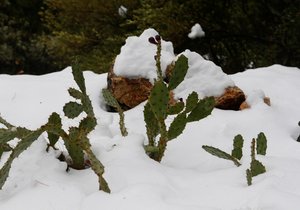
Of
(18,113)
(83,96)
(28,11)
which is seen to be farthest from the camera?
(28,11)

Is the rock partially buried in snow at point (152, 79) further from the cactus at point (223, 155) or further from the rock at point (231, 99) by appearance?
the cactus at point (223, 155)

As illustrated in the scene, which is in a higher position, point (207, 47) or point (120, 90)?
point (120, 90)

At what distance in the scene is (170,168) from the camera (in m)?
2.48

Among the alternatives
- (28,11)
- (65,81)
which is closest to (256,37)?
(65,81)

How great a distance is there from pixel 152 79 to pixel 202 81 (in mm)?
415

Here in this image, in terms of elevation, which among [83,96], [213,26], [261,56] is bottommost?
[261,56]

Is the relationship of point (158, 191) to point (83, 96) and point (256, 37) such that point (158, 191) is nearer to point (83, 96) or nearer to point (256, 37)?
point (83, 96)

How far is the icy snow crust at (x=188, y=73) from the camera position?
12.3 feet

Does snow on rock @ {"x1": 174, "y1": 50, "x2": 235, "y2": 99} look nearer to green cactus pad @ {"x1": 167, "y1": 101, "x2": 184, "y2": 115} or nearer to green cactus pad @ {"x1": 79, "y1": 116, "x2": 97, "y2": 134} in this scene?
green cactus pad @ {"x1": 167, "y1": 101, "x2": 184, "y2": 115}

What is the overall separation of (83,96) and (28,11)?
493 inches

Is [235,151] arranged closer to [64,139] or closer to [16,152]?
[64,139]

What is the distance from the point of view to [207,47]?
8562 mm

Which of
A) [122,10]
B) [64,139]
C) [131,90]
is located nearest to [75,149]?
[64,139]

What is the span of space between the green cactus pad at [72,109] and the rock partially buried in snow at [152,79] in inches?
43.8
